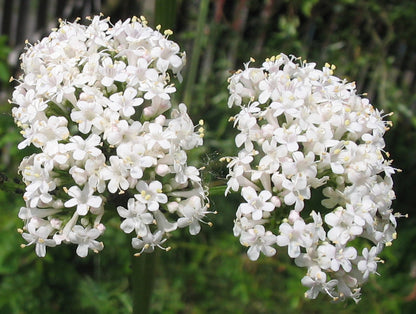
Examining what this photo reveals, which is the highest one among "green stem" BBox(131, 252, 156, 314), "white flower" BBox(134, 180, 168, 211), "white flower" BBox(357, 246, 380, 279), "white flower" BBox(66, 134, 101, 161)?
"white flower" BBox(66, 134, 101, 161)

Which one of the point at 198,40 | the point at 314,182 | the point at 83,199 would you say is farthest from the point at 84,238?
the point at 198,40

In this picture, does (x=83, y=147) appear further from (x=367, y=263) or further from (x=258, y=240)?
(x=367, y=263)

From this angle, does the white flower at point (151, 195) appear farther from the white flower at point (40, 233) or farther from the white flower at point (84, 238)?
the white flower at point (40, 233)

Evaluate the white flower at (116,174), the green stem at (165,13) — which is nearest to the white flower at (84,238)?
the white flower at (116,174)

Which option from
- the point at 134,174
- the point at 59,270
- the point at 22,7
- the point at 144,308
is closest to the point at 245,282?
the point at 59,270

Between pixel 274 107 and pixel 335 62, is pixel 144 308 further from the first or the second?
pixel 335 62

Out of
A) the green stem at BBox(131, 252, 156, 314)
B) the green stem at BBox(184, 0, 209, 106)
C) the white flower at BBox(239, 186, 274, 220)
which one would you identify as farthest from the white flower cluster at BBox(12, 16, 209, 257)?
the green stem at BBox(184, 0, 209, 106)

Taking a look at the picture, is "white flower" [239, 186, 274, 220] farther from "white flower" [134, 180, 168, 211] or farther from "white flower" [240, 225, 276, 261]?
"white flower" [134, 180, 168, 211]
